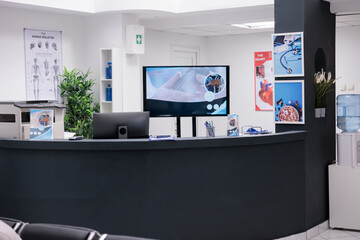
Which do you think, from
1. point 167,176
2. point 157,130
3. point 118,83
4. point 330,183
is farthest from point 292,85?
point 157,130

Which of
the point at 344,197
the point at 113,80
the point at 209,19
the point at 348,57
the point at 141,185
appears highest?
the point at 209,19

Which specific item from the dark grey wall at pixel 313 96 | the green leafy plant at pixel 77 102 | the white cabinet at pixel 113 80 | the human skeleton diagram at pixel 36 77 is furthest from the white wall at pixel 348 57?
the human skeleton diagram at pixel 36 77

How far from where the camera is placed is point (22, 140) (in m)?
4.77

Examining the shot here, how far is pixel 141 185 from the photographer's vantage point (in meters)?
4.68

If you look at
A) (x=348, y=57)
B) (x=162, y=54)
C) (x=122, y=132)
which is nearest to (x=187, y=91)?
(x=122, y=132)

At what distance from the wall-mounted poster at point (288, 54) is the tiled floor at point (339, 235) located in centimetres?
168

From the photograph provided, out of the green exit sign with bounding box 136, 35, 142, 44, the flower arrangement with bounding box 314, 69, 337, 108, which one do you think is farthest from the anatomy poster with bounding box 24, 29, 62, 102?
the flower arrangement with bounding box 314, 69, 337, 108

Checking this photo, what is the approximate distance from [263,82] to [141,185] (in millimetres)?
7215

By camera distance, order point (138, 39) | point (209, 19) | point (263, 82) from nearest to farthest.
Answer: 1. point (138, 39)
2. point (209, 19)
3. point (263, 82)

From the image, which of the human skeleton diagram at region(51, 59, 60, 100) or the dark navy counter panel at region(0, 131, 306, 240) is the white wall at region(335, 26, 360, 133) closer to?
the human skeleton diagram at region(51, 59, 60, 100)

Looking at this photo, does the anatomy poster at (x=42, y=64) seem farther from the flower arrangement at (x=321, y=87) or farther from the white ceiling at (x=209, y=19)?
the flower arrangement at (x=321, y=87)

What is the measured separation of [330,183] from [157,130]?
16.8 feet

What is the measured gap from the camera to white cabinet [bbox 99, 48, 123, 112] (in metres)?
8.85

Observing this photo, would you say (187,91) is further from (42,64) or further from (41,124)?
(41,124)
